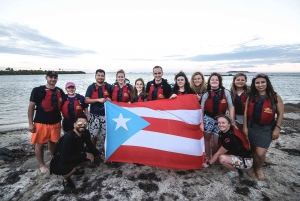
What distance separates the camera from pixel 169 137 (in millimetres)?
3967

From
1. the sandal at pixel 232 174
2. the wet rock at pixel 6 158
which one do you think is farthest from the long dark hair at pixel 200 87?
the wet rock at pixel 6 158

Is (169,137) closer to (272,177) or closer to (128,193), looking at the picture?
(128,193)

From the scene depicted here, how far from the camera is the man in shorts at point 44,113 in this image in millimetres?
4000

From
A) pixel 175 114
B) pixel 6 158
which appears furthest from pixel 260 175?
pixel 6 158

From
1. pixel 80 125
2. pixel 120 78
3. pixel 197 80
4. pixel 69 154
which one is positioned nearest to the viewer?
pixel 69 154

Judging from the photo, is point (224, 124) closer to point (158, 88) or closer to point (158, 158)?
point (158, 158)

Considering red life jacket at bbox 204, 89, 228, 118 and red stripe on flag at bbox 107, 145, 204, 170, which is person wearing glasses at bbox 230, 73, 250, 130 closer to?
red life jacket at bbox 204, 89, 228, 118

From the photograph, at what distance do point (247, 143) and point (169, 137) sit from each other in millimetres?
1756

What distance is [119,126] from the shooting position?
13.6ft

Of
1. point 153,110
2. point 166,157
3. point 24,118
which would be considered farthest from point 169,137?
point 24,118

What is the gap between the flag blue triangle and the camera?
13.2ft

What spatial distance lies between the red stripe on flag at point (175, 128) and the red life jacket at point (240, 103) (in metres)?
1.20

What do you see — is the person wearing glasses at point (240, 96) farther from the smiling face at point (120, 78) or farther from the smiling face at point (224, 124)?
the smiling face at point (120, 78)

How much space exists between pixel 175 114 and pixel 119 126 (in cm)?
138
